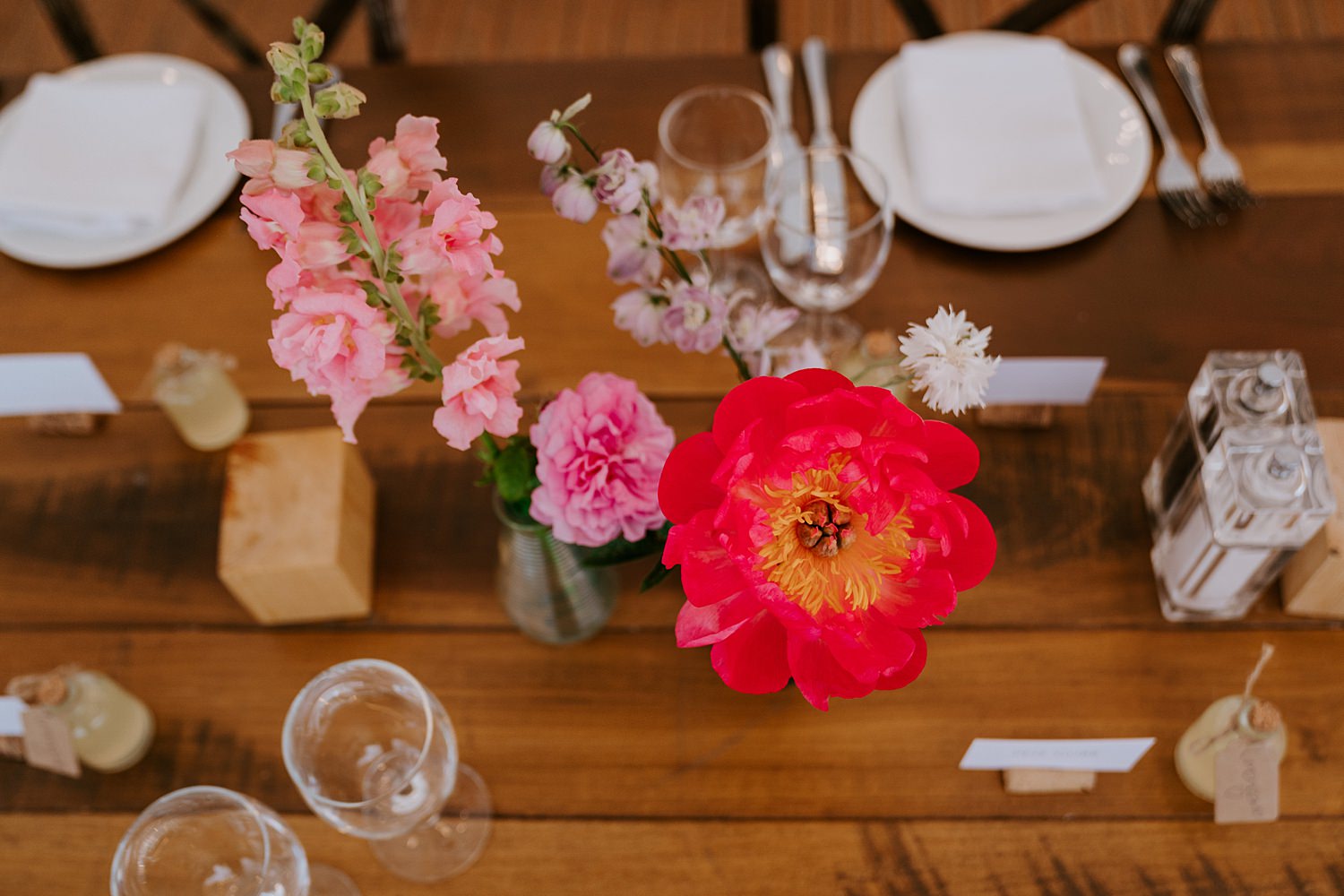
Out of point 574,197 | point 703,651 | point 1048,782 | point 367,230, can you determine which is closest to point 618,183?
point 574,197

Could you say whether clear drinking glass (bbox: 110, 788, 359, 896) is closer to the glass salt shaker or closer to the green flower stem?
the green flower stem

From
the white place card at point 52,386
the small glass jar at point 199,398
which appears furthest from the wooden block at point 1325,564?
the white place card at point 52,386

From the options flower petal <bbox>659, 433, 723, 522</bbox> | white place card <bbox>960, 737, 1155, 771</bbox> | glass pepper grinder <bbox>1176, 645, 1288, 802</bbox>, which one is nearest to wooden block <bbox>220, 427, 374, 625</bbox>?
flower petal <bbox>659, 433, 723, 522</bbox>

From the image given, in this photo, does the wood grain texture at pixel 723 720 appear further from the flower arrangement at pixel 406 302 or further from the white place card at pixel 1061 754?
the flower arrangement at pixel 406 302

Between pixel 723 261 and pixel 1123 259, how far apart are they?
35cm

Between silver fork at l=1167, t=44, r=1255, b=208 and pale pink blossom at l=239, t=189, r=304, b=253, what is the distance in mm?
828

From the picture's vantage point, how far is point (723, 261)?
1.00m

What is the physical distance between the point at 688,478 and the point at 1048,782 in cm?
41

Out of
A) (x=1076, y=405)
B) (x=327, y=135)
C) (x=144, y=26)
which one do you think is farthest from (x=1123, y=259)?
(x=144, y=26)

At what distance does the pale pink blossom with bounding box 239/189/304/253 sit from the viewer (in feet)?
1.67

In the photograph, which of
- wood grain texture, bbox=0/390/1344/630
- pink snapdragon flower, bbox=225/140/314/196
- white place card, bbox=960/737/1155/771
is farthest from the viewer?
wood grain texture, bbox=0/390/1344/630

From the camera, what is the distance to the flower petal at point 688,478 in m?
0.53

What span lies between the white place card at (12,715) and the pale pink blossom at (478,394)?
437 millimetres

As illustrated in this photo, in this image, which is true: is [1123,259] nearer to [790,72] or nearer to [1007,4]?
[790,72]
